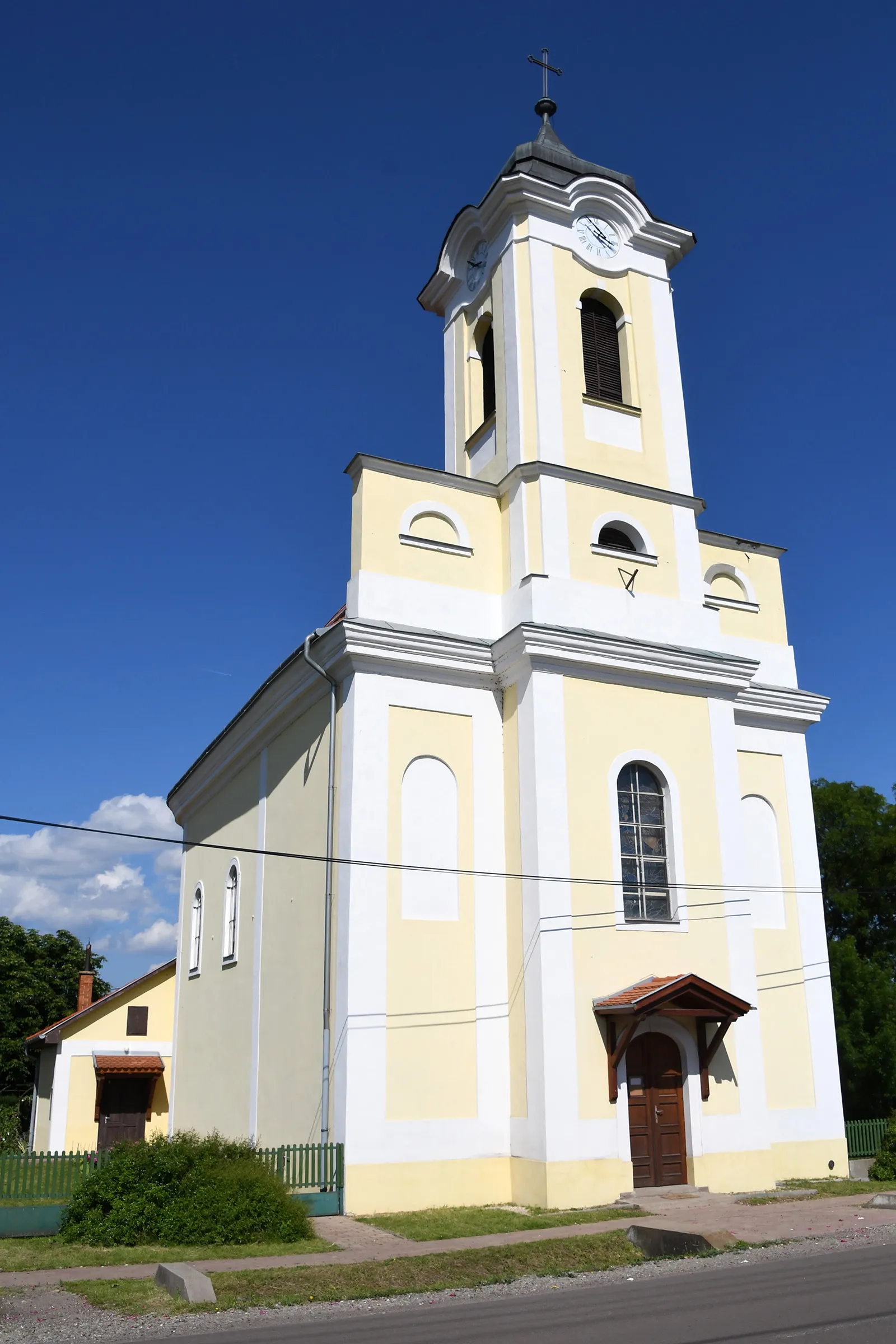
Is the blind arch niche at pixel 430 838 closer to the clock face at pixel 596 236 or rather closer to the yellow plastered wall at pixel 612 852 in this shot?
the yellow plastered wall at pixel 612 852

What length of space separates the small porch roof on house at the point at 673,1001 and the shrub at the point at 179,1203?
495 cm

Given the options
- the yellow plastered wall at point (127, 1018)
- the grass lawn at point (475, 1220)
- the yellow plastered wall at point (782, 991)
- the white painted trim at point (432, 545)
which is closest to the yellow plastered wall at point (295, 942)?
the grass lawn at point (475, 1220)

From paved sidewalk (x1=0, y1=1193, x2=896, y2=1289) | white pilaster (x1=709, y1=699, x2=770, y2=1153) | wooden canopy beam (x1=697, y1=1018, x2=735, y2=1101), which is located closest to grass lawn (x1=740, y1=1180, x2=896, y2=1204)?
paved sidewalk (x1=0, y1=1193, x2=896, y2=1289)

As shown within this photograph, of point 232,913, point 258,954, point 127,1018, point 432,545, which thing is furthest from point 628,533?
point 127,1018

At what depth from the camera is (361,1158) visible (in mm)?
14695

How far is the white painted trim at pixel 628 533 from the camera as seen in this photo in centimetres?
1886

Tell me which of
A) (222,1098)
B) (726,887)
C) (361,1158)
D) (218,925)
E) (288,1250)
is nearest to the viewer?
(288,1250)

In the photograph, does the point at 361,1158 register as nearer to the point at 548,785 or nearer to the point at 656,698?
the point at 548,785

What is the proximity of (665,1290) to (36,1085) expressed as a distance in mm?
29833

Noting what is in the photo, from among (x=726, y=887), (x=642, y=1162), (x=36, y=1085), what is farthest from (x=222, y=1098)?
(x=36, y=1085)

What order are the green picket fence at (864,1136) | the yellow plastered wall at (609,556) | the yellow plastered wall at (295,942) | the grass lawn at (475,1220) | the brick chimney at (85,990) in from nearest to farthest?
the grass lawn at (475,1220) → the yellow plastered wall at (295,942) → the yellow plastered wall at (609,556) → the green picket fence at (864,1136) → the brick chimney at (85,990)

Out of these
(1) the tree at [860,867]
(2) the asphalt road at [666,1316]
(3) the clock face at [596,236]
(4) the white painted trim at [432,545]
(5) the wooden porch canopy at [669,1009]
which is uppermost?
(3) the clock face at [596,236]

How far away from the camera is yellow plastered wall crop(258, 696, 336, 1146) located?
1680cm

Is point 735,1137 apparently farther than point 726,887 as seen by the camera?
No
